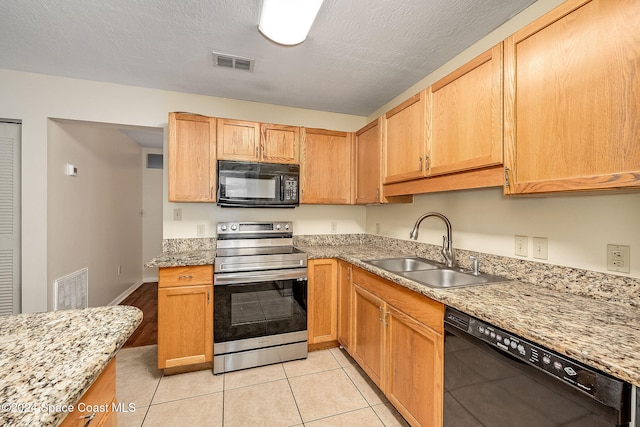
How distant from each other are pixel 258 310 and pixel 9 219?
2.18 metres

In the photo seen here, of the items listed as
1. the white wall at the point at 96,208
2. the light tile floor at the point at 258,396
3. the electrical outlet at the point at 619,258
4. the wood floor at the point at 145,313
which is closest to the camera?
the electrical outlet at the point at 619,258

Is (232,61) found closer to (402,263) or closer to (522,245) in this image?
(402,263)

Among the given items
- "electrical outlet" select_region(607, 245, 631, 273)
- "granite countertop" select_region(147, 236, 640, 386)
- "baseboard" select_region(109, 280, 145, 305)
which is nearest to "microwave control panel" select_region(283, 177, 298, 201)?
"granite countertop" select_region(147, 236, 640, 386)

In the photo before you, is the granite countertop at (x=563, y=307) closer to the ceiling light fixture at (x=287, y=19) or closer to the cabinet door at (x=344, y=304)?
the cabinet door at (x=344, y=304)

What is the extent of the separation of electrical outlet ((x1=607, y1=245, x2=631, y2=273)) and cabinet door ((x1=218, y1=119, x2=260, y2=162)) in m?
2.32

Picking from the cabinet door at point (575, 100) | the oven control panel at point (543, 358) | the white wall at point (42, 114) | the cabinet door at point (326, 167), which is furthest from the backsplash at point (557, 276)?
the white wall at point (42, 114)

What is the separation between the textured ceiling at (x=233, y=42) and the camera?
1.53 m

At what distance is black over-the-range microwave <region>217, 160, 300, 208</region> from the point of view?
2315 millimetres

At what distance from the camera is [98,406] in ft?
2.43

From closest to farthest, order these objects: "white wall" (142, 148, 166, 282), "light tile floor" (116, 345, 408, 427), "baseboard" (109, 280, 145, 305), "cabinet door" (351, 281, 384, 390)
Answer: "light tile floor" (116, 345, 408, 427)
"cabinet door" (351, 281, 384, 390)
"baseboard" (109, 280, 145, 305)
"white wall" (142, 148, 166, 282)

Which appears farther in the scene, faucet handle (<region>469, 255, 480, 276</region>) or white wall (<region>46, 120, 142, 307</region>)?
white wall (<region>46, 120, 142, 307</region>)

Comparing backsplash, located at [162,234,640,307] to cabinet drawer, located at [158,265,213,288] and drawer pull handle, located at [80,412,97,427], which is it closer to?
cabinet drawer, located at [158,265,213,288]

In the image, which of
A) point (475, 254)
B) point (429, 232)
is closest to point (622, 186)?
point (475, 254)

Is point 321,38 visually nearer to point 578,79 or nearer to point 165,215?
point 578,79
